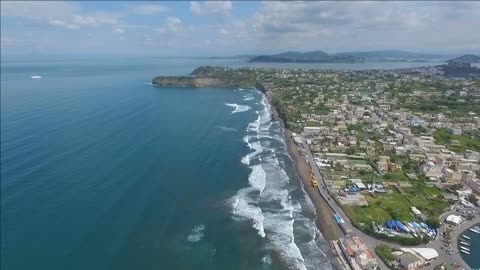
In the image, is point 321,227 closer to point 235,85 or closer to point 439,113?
point 439,113

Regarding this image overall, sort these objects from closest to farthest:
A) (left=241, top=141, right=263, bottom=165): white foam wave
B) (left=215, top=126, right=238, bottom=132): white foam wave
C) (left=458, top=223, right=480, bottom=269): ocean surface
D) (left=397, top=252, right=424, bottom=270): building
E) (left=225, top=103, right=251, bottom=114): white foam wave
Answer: (left=397, top=252, right=424, bottom=270): building, (left=458, top=223, right=480, bottom=269): ocean surface, (left=241, top=141, right=263, bottom=165): white foam wave, (left=215, top=126, right=238, bottom=132): white foam wave, (left=225, top=103, right=251, bottom=114): white foam wave

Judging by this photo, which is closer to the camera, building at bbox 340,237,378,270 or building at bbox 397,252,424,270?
building at bbox 397,252,424,270

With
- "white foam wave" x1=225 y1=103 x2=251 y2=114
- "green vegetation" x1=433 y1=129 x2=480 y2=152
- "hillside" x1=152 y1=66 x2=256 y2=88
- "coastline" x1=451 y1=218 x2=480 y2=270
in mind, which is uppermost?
"hillside" x1=152 y1=66 x2=256 y2=88

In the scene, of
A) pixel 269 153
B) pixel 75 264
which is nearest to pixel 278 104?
pixel 269 153

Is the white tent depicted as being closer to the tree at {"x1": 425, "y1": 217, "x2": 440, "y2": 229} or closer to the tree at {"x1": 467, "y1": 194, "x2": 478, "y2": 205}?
the tree at {"x1": 425, "y1": 217, "x2": 440, "y2": 229}

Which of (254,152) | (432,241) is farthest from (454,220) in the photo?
(254,152)

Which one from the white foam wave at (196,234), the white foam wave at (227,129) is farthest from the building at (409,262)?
the white foam wave at (227,129)

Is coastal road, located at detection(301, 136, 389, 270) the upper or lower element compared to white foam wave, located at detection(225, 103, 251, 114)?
lower

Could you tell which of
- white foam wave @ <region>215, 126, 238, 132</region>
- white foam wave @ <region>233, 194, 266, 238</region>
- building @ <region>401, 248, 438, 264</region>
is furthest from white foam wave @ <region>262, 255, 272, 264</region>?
white foam wave @ <region>215, 126, 238, 132</region>
